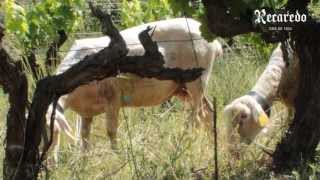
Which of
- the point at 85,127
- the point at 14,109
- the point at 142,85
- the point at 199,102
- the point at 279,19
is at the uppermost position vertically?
the point at 279,19

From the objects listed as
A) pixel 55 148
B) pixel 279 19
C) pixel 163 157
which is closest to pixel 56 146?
pixel 55 148

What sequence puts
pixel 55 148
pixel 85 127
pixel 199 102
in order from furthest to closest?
pixel 199 102 → pixel 85 127 → pixel 55 148

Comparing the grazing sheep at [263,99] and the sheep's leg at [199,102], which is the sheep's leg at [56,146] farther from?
the sheep's leg at [199,102]

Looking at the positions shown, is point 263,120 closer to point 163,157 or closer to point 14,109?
point 163,157

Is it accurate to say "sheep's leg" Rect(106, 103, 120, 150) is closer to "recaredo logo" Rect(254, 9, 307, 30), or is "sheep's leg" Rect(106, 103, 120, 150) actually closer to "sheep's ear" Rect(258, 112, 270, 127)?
"sheep's ear" Rect(258, 112, 270, 127)

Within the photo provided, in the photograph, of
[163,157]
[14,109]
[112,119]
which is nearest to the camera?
[14,109]

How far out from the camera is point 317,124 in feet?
16.2

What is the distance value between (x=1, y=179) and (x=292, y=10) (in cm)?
209

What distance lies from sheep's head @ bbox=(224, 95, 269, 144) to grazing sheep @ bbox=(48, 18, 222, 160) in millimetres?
456

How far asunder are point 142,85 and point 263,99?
129cm

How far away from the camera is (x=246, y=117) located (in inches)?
248

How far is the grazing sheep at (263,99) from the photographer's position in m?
6.21

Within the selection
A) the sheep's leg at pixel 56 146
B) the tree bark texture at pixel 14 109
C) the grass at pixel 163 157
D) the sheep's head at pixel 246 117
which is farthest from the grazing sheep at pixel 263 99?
the tree bark texture at pixel 14 109

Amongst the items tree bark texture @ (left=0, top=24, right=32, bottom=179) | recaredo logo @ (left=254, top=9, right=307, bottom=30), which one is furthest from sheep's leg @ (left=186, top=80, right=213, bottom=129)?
tree bark texture @ (left=0, top=24, right=32, bottom=179)
